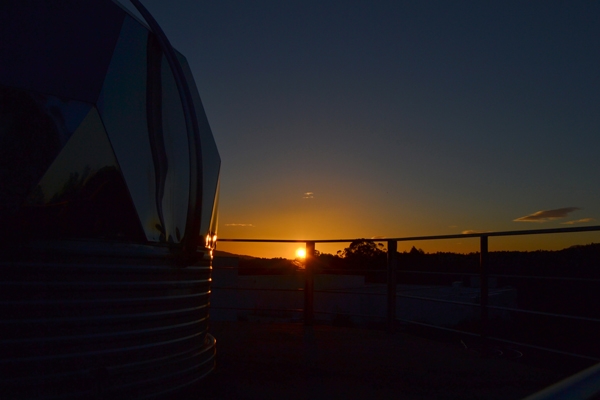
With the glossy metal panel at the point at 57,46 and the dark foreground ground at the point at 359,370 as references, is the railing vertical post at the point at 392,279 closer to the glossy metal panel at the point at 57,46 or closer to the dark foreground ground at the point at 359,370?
the dark foreground ground at the point at 359,370

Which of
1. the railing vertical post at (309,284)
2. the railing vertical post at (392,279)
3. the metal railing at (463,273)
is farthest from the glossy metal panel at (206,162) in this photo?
the railing vertical post at (309,284)

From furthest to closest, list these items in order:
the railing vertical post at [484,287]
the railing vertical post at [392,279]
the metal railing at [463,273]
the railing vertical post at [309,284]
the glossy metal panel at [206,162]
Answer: the railing vertical post at [309,284]
the railing vertical post at [392,279]
the railing vertical post at [484,287]
the metal railing at [463,273]
the glossy metal panel at [206,162]

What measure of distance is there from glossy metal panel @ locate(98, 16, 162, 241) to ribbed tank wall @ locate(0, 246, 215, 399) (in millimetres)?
267

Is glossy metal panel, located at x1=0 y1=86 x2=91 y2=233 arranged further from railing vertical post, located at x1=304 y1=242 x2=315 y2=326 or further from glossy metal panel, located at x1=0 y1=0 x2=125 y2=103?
railing vertical post, located at x1=304 y1=242 x2=315 y2=326

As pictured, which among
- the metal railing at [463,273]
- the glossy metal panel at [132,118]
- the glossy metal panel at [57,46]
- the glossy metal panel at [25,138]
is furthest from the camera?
the metal railing at [463,273]

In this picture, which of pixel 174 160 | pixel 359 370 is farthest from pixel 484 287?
pixel 174 160

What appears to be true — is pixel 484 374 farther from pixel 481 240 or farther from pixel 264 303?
pixel 264 303

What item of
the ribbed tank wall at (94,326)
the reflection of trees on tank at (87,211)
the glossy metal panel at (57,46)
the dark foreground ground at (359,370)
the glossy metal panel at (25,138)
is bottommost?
the dark foreground ground at (359,370)

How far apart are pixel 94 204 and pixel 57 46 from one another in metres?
0.76

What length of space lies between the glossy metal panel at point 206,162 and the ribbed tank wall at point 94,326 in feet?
1.49

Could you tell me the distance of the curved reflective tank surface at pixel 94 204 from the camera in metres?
2.20

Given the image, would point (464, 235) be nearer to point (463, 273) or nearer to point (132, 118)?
point (463, 273)

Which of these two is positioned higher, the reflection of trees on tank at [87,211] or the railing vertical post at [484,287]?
the reflection of trees on tank at [87,211]

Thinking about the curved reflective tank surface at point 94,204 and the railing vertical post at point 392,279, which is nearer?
the curved reflective tank surface at point 94,204
